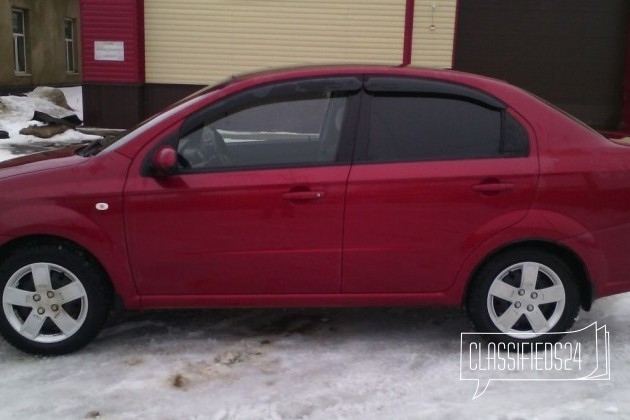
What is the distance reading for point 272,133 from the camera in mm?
4086

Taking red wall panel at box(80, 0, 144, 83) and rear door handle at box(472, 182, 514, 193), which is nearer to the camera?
rear door handle at box(472, 182, 514, 193)

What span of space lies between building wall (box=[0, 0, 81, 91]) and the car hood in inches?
668

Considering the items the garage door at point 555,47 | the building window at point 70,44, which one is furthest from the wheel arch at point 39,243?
the building window at point 70,44

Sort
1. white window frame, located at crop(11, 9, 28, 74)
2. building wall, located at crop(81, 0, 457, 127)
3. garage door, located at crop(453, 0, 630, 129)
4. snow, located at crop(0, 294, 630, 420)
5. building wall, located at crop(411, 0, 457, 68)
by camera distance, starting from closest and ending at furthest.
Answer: snow, located at crop(0, 294, 630, 420) < building wall, located at crop(81, 0, 457, 127) < building wall, located at crop(411, 0, 457, 68) < garage door, located at crop(453, 0, 630, 129) < white window frame, located at crop(11, 9, 28, 74)

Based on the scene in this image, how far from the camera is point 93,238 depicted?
12.3 ft

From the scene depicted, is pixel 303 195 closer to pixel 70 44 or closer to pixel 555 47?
pixel 555 47

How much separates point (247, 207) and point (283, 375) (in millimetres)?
948

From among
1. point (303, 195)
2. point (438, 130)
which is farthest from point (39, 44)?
point (438, 130)

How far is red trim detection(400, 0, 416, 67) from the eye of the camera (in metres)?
13.1

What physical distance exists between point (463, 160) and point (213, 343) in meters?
1.85

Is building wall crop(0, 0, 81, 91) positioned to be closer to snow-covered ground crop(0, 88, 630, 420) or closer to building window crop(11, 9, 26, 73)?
building window crop(11, 9, 26, 73)

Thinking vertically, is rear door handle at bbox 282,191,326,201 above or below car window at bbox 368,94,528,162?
below

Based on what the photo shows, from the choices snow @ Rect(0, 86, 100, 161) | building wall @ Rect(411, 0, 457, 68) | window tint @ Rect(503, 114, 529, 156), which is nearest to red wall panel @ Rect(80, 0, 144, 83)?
snow @ Rect(0, 86, 100, 161)

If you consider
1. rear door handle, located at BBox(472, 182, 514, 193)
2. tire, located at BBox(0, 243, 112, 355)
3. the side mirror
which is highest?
the side mirror
